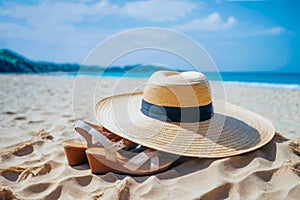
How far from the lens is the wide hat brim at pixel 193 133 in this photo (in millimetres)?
1871

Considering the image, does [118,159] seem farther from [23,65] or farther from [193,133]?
[23,65]

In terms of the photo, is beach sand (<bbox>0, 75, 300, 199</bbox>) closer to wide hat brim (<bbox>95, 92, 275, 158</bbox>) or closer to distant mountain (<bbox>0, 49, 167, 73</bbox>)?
wide hat brim (<bbox>95, 92, 275, 158</bbox>)

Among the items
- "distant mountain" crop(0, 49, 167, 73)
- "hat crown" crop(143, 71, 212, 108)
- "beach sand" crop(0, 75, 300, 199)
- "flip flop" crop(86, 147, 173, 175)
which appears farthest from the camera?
"distant mountain" crop(0, 49, 167, 73)

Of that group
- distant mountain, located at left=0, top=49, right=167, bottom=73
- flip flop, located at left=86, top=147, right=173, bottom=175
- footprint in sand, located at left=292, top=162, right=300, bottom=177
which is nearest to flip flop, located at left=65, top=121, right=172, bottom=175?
flip flop, located at left=86, top=147, right=173, bottom=175

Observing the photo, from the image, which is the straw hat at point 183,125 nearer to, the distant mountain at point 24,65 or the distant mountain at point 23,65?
the distant mountain at point 24,65

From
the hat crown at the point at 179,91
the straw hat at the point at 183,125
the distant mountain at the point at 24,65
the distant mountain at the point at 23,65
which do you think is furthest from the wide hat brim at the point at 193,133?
the distant mountain at the point at 23,65

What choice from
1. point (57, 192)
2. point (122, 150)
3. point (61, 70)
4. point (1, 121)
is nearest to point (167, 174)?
point (122, 150)

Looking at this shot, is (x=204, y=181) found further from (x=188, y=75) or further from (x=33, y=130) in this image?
(x=33, y=130)

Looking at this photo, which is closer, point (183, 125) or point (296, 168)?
point (296, 168)

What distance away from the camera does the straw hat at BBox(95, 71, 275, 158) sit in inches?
74.3

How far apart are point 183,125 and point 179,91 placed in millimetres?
237

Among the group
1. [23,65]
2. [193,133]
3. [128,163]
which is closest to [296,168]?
[193,133]

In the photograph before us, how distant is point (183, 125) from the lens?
6.52 ft

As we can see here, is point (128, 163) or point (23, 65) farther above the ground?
point (23, 65)
